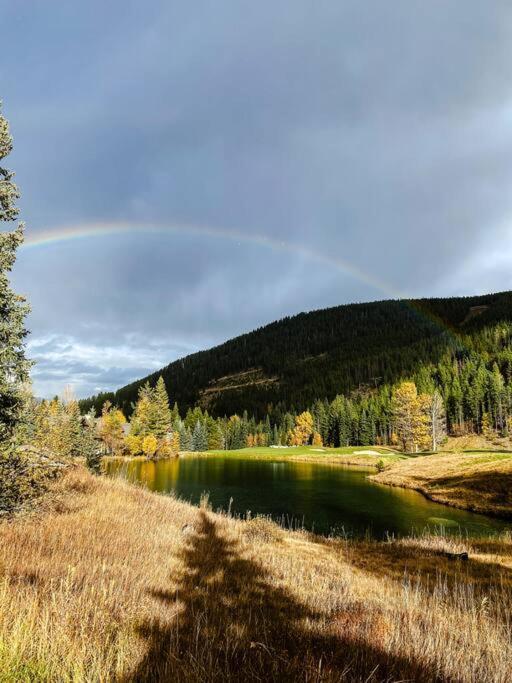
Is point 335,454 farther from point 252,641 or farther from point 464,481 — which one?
point 252,641

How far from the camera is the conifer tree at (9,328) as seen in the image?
863cm

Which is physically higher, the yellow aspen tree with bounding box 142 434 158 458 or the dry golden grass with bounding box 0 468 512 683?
the dry golden grass with bounding box 0 468 512 683

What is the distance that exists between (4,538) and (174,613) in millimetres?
4034

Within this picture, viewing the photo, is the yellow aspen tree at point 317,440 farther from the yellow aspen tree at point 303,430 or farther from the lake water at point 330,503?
the lake water at point 330,503

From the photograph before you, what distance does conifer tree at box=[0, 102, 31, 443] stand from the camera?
8.63 m

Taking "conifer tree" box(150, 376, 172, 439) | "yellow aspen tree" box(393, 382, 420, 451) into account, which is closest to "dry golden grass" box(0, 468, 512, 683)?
"conifer tree" box(150, 376, 172, 439)

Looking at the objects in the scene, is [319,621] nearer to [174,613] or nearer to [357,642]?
[357,642]

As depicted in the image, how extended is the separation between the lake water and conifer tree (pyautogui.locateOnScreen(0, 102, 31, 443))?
825 cm

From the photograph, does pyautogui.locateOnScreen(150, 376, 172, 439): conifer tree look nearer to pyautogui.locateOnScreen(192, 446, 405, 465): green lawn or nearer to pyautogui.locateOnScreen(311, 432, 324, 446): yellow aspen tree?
pyautogui.locateOnScreen(192, 446, 405, 465): green lawn

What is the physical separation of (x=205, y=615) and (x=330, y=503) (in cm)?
3314

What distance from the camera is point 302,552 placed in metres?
11.1

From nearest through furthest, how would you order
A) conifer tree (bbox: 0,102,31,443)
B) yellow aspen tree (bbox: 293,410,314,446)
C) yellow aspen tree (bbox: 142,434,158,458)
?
conifer tree (bbox: 0,102,31,443), yellow aspen tree (bbox: 142,434,158,458), yellow aspen tree (bbox: 293,410,314,446)

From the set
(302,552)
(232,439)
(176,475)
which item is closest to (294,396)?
(232,439)

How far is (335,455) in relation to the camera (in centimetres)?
8781
